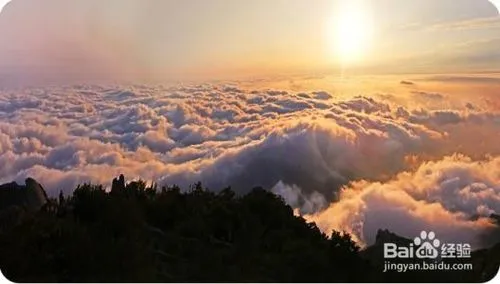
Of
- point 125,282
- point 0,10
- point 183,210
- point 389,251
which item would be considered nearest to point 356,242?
point 389,251

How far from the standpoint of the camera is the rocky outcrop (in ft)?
10.8

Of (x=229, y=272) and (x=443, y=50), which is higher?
(x=443, y=50)

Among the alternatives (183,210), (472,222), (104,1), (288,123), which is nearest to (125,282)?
(183,210)

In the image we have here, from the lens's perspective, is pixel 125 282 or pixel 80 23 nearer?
pixel 125 282

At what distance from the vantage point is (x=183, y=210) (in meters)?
3.37

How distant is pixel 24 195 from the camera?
3326 mm

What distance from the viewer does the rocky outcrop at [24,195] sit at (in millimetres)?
3295

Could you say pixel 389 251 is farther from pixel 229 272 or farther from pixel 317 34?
pixel 317 34

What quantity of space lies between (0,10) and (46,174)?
66cm

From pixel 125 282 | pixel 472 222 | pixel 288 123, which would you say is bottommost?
pixel 125 282

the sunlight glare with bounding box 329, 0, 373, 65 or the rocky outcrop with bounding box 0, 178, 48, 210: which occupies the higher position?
the sunlight glare with bounding box 329, 0, 373, 65

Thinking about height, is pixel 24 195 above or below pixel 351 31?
below

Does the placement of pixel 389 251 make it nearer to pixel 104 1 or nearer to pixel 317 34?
pixel 317 34

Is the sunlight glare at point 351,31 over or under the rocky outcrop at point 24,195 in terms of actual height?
over
